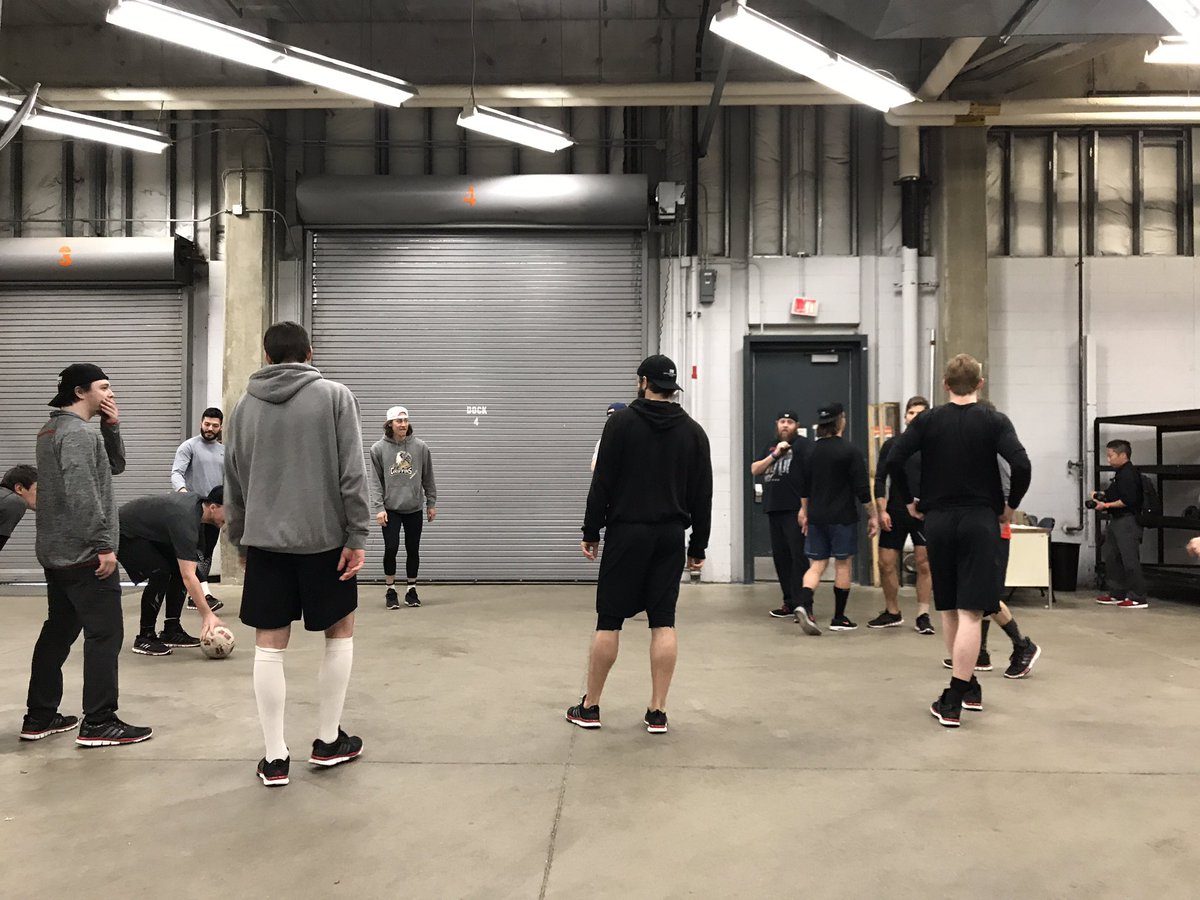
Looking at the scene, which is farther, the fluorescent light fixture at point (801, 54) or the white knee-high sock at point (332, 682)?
the fluorescent light fixture at point (801, 54)

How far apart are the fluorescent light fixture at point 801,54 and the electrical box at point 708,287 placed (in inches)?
96.3

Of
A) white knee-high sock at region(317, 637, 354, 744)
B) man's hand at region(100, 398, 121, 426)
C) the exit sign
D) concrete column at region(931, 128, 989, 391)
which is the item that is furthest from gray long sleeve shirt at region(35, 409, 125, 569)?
concrete column at region(931, 128, 989, 391)

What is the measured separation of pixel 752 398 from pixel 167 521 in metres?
5.73

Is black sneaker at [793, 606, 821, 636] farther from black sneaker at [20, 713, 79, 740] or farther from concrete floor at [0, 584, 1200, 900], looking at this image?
black sneaker at [20, 713, 79, 740]

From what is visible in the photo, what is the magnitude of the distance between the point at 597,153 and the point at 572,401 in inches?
106

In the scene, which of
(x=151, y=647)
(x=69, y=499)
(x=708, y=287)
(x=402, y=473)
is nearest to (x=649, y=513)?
(x=69, y=499)

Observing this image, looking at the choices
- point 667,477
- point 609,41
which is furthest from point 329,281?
point 667,477

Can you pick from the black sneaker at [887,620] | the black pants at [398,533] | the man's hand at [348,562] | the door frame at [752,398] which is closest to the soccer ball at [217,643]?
the black pants at [398,533]

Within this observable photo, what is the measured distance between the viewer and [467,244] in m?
8.73

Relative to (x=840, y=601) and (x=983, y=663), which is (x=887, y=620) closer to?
(x=840, y=601)

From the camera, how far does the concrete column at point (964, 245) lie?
8219 mm

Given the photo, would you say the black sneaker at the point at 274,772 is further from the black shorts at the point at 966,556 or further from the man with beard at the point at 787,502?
the man with beard at the point at 787,502

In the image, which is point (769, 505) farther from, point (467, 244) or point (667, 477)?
point (467, 244)

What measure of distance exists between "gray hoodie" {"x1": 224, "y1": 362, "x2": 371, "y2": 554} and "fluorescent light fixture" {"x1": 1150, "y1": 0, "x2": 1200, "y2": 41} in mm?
4702
